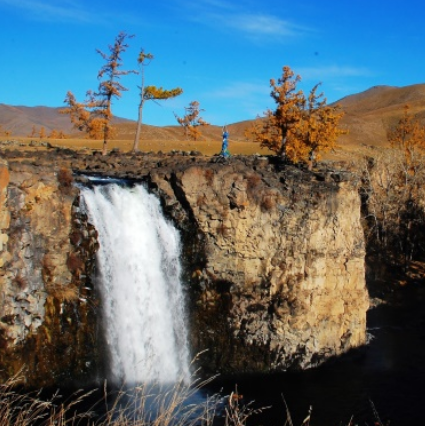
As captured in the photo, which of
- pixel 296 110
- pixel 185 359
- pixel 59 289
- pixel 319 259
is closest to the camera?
pixel 59 289

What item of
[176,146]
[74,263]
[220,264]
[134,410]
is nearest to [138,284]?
[74,263]

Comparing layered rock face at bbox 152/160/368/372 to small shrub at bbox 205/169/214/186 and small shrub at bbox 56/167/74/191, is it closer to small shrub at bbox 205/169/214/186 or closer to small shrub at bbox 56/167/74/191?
small shrub at bbox 205/169/214/186

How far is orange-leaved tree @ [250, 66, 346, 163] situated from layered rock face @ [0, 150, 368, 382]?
21.3ft

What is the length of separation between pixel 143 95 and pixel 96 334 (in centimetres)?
2702

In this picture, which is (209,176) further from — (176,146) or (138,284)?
(176,146)

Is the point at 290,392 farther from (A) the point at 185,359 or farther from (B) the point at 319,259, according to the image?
(B) the point at 319,259

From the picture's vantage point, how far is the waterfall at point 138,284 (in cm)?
2072

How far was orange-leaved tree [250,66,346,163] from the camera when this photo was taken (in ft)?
109

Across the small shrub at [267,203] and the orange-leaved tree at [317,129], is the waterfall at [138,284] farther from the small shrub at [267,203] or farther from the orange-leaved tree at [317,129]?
the orange-leaved tree at [317,129]

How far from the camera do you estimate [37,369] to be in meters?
18.8

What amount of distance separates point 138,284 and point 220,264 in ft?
12.8

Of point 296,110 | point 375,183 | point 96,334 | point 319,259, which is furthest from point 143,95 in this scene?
point 96,334

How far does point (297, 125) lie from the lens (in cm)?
3816

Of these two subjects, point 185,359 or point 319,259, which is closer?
point 185,359
